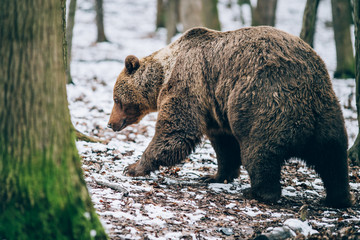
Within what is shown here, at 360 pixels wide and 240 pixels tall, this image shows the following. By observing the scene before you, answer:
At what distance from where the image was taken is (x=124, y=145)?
751 cm

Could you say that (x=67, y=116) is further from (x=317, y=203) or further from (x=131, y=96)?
(x=317, y=203)

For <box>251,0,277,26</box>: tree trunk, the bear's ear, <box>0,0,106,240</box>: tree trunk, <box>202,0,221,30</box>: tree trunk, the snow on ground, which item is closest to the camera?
<box>0,0,106,240</box>: tree trunk

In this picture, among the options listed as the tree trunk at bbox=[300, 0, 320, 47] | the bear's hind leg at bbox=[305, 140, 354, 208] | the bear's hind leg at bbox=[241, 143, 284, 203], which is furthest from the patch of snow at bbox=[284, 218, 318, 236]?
the tree trunk at bbox=[300, 0, 320, 47]

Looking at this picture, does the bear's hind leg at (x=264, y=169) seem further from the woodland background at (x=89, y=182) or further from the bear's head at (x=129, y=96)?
the bear's head at (x=129, y=96)

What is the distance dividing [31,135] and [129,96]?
351cm

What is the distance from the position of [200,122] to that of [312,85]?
160 cm

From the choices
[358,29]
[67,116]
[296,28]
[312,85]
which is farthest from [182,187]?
[296,28]

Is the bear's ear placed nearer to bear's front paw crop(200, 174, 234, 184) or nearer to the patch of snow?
bear's front paw crop(200, 174, 234, 184)

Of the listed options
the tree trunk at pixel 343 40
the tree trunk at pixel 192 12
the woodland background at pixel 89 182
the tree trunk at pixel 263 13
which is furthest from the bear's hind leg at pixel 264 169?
the tree trunk at pixel 263 13

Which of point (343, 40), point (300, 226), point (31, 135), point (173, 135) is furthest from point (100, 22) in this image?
point (31, 135)

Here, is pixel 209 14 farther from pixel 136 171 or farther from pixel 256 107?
pixel 256 107

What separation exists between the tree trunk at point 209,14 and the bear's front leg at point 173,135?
989 cm

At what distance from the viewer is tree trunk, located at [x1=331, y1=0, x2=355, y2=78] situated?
13320 millimetres

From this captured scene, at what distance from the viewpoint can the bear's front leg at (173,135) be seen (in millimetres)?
5402
